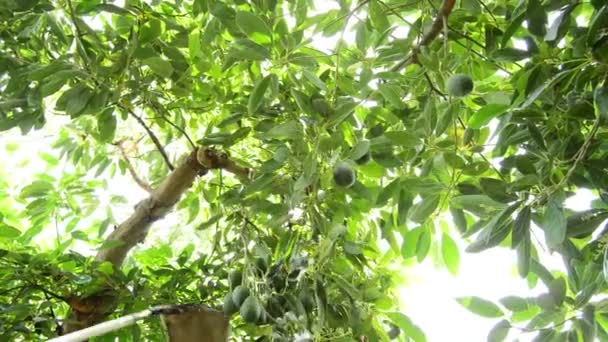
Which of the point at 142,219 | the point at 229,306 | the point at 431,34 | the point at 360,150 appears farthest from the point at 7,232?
the point at 431,34

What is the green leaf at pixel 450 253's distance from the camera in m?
1.16

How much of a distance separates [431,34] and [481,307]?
16.6 inches

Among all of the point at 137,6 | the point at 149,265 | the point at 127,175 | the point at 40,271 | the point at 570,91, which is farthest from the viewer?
the point at 127,175

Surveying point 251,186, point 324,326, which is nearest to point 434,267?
point 324,326

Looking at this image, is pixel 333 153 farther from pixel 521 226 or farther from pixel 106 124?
pixel 106 124

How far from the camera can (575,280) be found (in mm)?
870

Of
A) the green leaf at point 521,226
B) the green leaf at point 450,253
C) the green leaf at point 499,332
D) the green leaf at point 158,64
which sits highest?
the green leaf at point 158,64

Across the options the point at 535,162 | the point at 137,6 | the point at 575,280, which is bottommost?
the point at 575,280

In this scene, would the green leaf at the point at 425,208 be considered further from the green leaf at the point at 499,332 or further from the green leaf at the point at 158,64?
the green leaf at the point at 158,64

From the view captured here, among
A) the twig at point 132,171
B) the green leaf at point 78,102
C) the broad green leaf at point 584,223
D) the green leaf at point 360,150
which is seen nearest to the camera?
the broad green leaf at point 584,223

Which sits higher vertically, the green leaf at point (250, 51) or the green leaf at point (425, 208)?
the green leaf at point (250, 51)

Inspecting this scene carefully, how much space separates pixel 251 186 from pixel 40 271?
0.55 metres

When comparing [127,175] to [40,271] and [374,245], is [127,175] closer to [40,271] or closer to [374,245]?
[40,271]

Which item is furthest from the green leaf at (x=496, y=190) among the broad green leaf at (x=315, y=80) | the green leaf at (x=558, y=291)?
the broad green leaf at (x=315, y=80)
